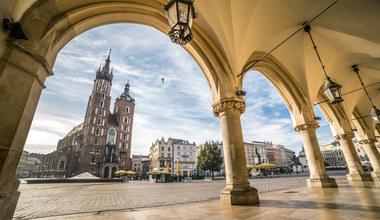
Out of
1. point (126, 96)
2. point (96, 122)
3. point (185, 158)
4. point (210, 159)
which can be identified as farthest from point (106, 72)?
point (210, 159)

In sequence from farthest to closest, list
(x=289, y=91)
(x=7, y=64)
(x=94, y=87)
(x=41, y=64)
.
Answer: (x=94, y=87), (x=289, y=91), (x=41, y=64), (x=7, y=64)

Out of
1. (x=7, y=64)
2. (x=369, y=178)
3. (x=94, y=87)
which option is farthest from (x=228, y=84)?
(x=94, y=87)

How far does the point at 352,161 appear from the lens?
9703 millimetres

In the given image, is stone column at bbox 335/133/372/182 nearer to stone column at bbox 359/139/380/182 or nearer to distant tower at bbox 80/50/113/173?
stone column at bbox 359/139/380/182

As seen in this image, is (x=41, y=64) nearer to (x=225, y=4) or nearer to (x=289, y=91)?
(x=225, y=4)

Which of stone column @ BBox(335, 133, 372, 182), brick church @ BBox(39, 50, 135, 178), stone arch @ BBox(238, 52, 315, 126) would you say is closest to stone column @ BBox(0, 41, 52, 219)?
stone arch @ BBox(238, 52, 315, 126)

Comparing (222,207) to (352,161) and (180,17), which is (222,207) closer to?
(180,17)

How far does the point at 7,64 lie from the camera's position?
215 centimetres

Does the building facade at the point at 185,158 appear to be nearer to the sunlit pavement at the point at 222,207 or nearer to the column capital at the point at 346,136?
the column capital at the point at 346,136

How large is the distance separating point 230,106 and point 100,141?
4418 cm

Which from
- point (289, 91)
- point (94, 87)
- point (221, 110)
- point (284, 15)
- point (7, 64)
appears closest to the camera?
point (7, 64)

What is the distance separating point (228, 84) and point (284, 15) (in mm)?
3544

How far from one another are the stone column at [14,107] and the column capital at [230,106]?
4.24 m

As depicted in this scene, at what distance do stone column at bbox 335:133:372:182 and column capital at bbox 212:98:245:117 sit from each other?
9850 millimetres
